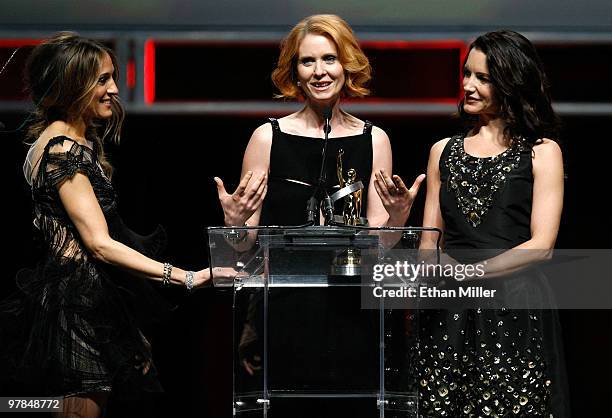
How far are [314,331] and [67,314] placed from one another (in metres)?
0.84

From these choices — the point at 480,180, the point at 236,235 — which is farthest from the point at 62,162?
the point at 480,180

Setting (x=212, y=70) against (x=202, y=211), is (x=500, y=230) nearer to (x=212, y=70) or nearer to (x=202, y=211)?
A: (x=212, y=70)

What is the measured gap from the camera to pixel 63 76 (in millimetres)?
3518

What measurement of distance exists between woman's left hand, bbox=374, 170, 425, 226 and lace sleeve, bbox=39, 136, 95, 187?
0.83m

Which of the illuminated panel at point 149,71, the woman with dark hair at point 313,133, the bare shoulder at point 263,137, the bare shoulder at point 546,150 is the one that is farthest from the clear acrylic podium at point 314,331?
the illuminated panel at point 149,71

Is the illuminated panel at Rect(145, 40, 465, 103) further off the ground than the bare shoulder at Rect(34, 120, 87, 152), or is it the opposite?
the illuminated panel at Rect(145, 40, 465, 103)

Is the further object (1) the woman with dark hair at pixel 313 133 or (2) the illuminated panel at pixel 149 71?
(2) the illuminated panel at pixel 149 71

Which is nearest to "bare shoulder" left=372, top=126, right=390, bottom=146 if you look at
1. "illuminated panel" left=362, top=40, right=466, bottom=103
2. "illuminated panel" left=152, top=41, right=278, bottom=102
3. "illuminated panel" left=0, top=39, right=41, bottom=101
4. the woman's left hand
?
the woman's left hand

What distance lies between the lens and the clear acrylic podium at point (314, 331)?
2.95m

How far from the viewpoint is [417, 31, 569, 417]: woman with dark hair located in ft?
11.3

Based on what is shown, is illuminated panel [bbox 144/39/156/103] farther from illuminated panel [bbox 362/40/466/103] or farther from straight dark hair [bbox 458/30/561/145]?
straight dark hair [bbox 458/30/561/145]

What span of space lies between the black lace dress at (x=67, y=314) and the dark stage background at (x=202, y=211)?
155 centimetres

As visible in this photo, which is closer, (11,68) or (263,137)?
(263,137)

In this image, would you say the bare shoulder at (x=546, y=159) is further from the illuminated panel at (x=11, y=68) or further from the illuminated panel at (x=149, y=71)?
the illuminated panel at (x=11, y=68)
